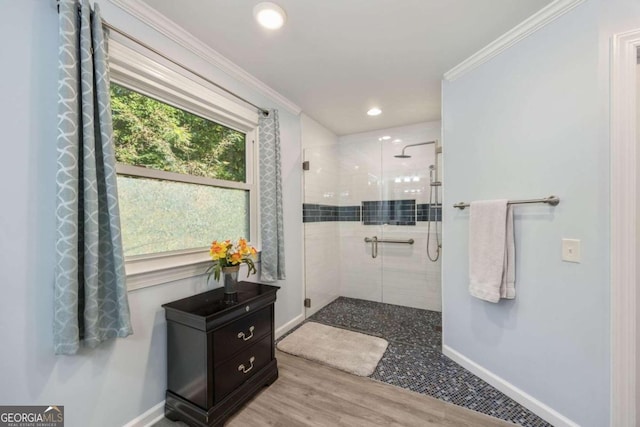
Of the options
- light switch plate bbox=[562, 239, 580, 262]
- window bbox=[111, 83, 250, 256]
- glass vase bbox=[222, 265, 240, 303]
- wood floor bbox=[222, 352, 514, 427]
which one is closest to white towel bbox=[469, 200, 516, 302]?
light switch plate bbox=[562, 239, 580, 262]

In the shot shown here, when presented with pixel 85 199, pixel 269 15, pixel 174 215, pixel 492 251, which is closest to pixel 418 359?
pixel 492 251

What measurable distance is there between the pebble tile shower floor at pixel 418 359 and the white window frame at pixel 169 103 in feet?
5.50

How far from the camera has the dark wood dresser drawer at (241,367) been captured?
5.03ft

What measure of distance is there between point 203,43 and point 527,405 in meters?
3.23

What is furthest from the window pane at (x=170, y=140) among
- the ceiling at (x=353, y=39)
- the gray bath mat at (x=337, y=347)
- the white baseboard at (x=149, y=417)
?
the gray bath mat at (x=337, y=347)

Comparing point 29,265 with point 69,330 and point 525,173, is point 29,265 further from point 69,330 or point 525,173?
point 525,173

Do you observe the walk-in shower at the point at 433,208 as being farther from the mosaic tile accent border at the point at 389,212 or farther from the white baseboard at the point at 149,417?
the white baseboard at the point at 149,417

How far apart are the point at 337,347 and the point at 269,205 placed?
4.80 ft

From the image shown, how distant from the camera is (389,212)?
3.34 meters

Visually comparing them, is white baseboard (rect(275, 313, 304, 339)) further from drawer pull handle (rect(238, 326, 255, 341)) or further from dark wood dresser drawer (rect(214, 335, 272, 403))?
drawer pull handle (rect(238, 326, 255, 341))

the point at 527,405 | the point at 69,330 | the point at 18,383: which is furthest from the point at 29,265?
the point at 527,405

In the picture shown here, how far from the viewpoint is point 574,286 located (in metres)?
1.46

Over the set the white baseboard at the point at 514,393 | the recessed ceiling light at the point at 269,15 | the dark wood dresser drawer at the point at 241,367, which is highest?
the recessed ceiling light at the point at 269,15

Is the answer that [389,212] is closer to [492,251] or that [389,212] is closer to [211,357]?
[492,251]
